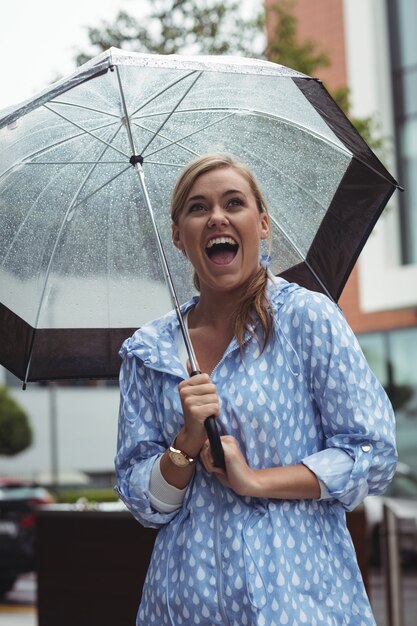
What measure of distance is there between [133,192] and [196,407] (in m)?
1.38

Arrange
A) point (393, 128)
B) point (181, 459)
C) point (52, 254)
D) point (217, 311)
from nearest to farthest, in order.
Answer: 1. point (181, 459)
2. point (217, 311)
3. point (52, 254)
4. point (393, 128)

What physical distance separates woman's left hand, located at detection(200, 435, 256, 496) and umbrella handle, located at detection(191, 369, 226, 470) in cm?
1

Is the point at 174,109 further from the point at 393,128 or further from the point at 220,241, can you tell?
the point at 393,128

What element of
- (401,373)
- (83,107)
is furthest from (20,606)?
(401,373)

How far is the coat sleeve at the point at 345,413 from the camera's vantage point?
2.79 metres

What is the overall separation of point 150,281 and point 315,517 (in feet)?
4.87

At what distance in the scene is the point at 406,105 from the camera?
73.5ft

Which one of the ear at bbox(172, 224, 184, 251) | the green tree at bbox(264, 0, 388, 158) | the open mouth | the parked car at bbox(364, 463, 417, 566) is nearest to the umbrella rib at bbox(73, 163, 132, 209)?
the ear at bbox(172, 224, 184, 251)

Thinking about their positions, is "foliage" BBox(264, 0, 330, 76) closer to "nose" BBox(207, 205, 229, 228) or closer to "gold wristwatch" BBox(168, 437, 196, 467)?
"nose" BBox(207, 205, 229, 228)

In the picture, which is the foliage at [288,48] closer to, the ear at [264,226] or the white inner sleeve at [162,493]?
the ear at [264,226]

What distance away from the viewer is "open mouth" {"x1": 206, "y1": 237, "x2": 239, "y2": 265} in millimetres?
2980

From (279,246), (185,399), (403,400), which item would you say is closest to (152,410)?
(185,399)

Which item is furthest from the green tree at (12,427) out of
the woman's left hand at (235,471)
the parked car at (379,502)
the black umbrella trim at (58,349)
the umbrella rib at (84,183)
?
the woman's left hand at (235,471)

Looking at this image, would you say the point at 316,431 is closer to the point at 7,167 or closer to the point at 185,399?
the point at 185,399
